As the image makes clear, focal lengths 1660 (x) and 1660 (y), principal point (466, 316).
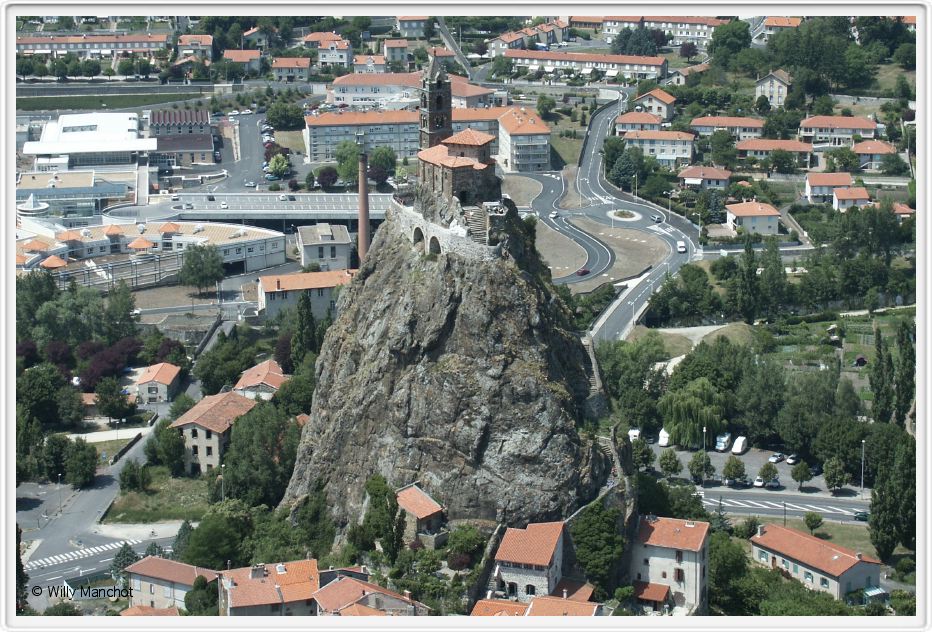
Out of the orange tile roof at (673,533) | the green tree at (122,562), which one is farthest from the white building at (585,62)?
the green tree at (122,562)

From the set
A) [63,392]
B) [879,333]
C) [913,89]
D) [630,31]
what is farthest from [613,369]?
[630,31]

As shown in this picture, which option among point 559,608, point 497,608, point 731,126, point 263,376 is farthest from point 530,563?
point 731,126

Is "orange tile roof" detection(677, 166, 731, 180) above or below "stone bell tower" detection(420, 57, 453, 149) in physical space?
below

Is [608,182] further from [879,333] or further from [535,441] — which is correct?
[535,441]

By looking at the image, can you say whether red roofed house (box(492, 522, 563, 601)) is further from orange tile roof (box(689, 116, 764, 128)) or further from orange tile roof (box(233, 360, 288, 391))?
orange tile roof (box(689, 116, 764, 128))

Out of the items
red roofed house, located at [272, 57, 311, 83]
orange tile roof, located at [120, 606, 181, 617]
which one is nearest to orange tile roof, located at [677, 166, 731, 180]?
red roofed house, located at [272, 57, 311, 83]

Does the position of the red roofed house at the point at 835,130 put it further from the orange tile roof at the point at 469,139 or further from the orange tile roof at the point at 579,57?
the orange tile roof at the point at 469,139
